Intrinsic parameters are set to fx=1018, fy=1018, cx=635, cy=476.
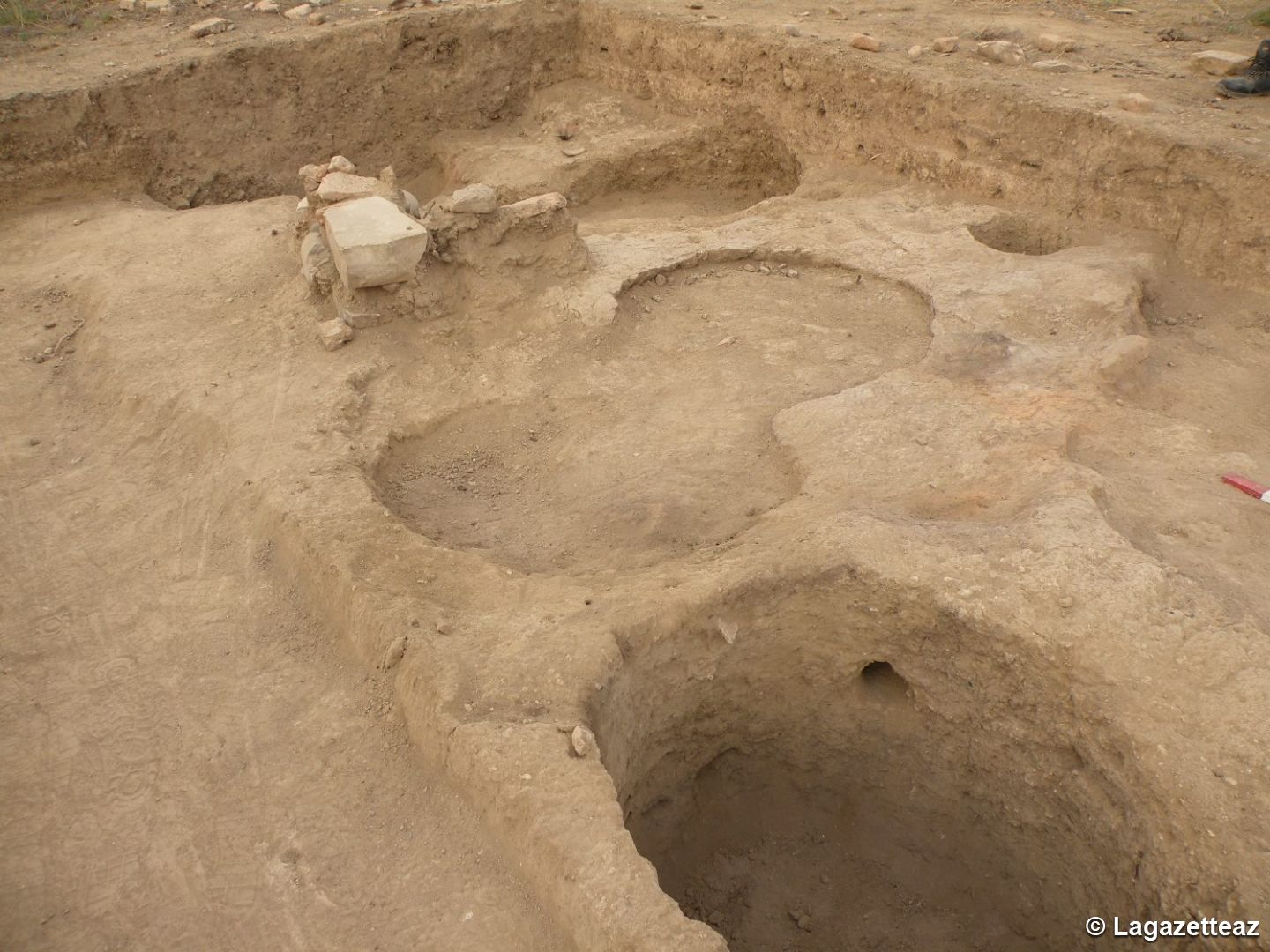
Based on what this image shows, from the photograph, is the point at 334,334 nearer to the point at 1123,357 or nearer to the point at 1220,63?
the point at 1123,357

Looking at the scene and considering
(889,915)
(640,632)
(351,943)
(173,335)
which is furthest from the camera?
(173,335)

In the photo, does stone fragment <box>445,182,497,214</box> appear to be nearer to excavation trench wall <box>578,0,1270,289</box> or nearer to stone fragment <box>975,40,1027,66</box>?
excavation trench wall <box>578,0,1270,289</box>

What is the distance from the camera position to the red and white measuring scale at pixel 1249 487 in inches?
181

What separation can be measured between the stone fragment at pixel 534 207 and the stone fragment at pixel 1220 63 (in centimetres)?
518

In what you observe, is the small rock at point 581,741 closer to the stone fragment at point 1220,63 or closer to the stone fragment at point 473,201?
the stone fragment at point 473,201

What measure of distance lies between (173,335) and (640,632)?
3.99 meters

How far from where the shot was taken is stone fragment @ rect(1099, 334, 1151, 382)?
5469mm

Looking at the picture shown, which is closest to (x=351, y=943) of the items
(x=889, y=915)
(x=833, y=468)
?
(x=889, y=915)

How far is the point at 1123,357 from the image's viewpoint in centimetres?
549

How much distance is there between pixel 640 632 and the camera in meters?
4.00

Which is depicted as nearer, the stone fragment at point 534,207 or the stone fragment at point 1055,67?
the stone fragment at point 534,207

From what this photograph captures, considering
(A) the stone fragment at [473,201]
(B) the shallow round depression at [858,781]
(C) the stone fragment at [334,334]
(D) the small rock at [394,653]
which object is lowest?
(B) the shallow round depression at [858,781]

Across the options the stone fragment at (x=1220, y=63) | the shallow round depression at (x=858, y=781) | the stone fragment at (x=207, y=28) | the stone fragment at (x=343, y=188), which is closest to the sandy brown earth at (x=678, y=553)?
the shallow round depression at (x=858, y=781)

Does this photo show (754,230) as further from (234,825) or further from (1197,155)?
(234,825)
